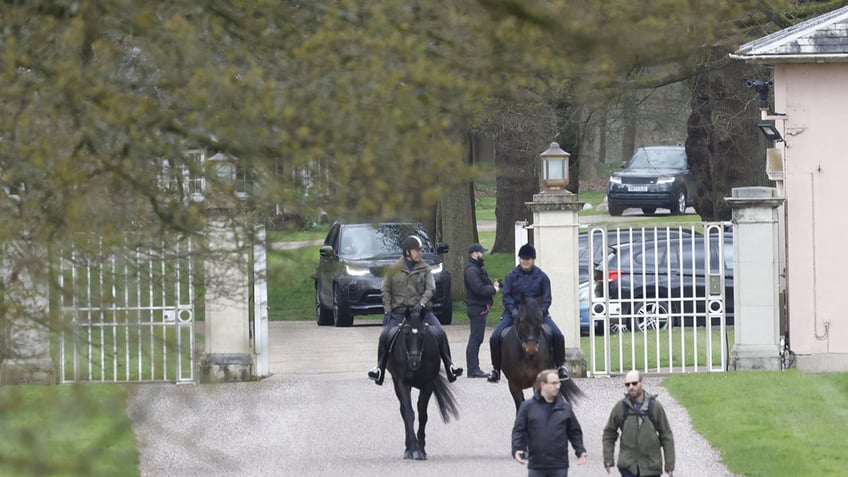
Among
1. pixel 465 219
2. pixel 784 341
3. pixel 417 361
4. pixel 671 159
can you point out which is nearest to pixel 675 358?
pixel 784 341

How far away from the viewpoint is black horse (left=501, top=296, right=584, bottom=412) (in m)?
14.4

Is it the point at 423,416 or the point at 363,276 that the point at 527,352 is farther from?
the point at 363,276

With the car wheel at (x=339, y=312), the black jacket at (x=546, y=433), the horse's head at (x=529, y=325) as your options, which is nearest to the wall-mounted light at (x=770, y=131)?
the horse's head at (x=529, y=325)

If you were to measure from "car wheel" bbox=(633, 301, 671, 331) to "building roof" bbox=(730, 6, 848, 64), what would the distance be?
3.15 meters

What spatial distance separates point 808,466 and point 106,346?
861cm

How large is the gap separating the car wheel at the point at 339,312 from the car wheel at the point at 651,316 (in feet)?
17.3

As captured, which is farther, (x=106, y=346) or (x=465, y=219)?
(x=465, y=219)

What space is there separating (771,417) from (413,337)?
388 cm

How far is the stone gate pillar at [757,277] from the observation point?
18344 mm

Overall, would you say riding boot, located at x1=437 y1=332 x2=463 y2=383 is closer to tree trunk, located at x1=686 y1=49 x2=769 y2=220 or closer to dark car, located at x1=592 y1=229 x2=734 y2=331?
dark car, located at x1=592 y1=229 x2=734 y2=331

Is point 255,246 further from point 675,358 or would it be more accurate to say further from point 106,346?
point 675,358

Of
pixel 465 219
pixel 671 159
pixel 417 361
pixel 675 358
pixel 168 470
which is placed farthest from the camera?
pixel 671 159

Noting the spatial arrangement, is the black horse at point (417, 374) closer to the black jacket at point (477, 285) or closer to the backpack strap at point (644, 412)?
the backpack strap at point (644, 412)

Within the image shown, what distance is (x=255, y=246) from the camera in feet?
21.6
